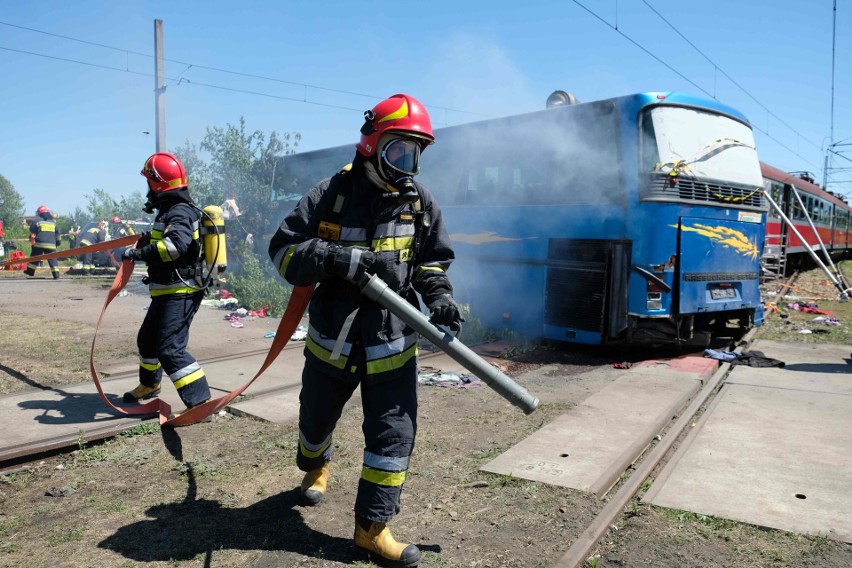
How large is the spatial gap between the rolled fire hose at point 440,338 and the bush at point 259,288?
8333mm

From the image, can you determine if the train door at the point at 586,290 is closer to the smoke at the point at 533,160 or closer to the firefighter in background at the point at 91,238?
the smoke at the point at 533,160

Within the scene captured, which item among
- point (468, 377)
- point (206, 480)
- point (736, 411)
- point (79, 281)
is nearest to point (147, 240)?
point (206, 480)

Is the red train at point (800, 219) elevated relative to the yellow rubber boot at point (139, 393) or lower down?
elevated

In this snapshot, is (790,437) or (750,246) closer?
(790,437)

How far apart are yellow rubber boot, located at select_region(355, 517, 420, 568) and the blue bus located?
16.0 ft

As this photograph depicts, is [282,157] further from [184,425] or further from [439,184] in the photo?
[184,425]

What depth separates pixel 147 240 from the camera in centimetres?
473

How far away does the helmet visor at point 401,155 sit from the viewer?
2773mm

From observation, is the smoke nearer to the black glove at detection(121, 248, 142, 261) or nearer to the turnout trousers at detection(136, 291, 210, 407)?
the turnout trousers at detection(136, 291, 210, 407)

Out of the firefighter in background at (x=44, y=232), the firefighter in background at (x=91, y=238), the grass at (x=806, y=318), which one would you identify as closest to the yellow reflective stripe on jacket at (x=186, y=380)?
the grass at (x=806, y=318)

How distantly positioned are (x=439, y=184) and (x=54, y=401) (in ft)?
19.4

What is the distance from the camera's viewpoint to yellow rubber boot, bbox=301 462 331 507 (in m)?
3.26

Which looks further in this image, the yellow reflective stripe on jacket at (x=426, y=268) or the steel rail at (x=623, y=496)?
the yellow reflective stripe on jacket at (x=426, y=268)

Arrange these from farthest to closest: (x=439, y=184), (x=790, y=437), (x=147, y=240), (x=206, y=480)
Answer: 1. (x=439, y=184)
2. (x=147, y=240)
3. (x=790, y=437)
4. (x=206, y=480)
